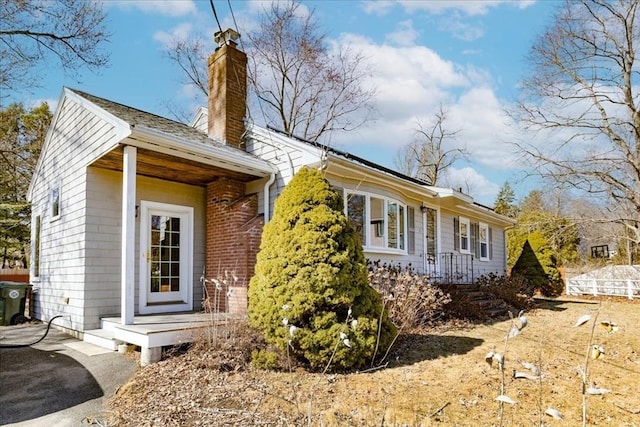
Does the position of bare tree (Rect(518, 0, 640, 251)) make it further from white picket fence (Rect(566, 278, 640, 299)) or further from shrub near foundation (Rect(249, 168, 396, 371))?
shrub near foundation (Rect(249, 168, 396, 371))

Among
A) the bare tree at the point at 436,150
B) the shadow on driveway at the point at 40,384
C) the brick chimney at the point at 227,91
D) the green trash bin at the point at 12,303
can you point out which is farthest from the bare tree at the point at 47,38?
the bare tree at the point at 436,150

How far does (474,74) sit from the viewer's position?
1322cm

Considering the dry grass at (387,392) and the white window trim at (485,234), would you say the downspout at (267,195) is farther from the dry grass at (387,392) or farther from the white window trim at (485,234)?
the white window trim at (485,234)

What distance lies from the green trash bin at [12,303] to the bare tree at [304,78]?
1262cm

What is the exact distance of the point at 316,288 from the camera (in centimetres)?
554

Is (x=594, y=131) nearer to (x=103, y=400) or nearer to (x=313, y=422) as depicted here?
(x=313, y=422)

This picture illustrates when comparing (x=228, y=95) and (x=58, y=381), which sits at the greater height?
(x=228, y=95)

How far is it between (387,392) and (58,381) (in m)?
3.97

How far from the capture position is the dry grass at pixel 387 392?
399 centimetres

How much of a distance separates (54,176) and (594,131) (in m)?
17.0

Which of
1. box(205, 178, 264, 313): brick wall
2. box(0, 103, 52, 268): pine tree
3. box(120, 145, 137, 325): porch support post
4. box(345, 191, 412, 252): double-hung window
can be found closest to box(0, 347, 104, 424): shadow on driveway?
box(120, 145, 137, 325): porch support post

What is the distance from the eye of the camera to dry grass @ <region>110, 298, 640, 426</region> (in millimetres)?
3994

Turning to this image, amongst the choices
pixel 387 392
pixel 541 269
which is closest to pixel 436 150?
pixel 541 269

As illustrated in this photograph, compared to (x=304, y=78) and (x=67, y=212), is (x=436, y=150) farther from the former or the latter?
(x=67, y=212)
